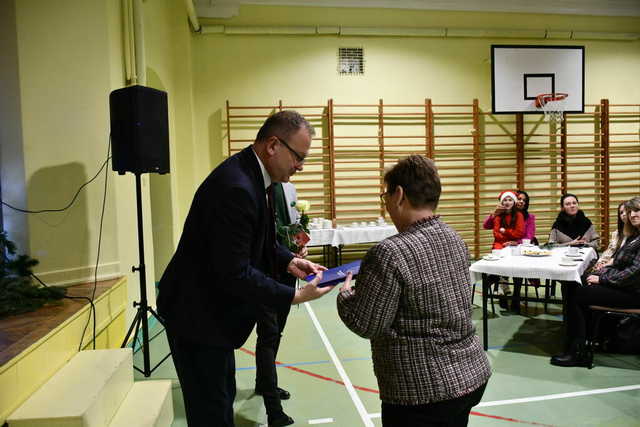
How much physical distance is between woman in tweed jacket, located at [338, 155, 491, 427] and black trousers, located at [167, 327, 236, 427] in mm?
552

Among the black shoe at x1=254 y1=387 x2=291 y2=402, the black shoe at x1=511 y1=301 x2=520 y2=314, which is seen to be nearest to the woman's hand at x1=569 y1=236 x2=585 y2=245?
the black shoe at x1=511 y1=301 x2=520 y2=314

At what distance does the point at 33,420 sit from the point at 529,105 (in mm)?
7968

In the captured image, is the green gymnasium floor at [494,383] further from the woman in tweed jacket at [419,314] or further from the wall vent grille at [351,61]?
the wall vent grille at [351,61]

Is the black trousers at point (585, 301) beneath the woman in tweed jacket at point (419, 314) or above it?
beneath

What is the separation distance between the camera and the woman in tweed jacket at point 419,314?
127cm

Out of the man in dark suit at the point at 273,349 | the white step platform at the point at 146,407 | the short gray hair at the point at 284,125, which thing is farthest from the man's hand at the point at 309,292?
the white step platform at the point at 146,407

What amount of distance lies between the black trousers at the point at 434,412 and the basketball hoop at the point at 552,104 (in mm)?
7538

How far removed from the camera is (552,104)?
788 cm

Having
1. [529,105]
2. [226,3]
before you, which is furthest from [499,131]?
[226,3]

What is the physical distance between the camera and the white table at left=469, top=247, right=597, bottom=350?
358 centimetres

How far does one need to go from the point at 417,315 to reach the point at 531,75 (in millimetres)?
7701

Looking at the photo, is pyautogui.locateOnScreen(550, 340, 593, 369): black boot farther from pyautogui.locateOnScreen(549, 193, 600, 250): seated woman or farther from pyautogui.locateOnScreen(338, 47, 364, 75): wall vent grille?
pyautogui.locateOnScreen(338, 47, 364, 75): wall vent grille

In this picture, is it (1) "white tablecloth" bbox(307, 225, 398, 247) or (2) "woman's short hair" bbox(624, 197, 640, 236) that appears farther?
(1) "white tablecloth" bbox(307, 225, 398, 247)

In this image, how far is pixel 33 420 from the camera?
6.19 feet
